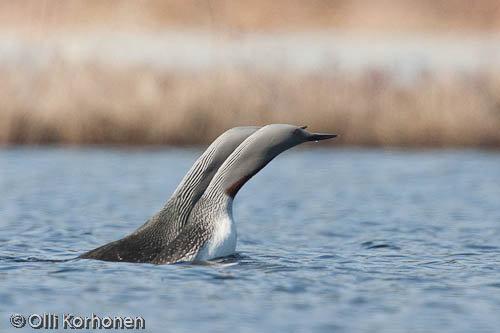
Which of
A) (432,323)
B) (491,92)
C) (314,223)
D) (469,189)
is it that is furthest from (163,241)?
(491,92)

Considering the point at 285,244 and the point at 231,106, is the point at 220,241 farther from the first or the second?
the point at 231,106

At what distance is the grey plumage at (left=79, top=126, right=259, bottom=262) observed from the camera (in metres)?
7.06

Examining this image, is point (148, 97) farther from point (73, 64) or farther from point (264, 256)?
point (264, 256)

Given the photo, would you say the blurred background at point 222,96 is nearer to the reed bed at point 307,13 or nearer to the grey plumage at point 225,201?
the grey plumage at point 225,201

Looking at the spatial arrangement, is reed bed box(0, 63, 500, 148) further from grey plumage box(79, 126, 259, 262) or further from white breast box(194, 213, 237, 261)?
white breast box(194, 213, 237, 261)

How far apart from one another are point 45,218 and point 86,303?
3.77 metres

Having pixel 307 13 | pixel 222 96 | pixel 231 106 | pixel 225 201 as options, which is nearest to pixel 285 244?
pixel 225 201

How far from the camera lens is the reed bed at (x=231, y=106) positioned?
15.1 m

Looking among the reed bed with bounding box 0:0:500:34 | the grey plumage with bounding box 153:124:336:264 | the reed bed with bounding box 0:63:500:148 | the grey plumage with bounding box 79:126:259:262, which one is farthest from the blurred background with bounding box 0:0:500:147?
the reed bed with bounding box 0:0:500:34

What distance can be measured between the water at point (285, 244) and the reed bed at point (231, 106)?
1.85ft

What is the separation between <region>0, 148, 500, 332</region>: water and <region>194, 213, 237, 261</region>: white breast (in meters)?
0.09

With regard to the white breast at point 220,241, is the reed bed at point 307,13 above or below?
above

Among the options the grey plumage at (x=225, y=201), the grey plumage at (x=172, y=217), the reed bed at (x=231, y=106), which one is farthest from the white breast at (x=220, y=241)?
the reed bed at (x=231, y=106)

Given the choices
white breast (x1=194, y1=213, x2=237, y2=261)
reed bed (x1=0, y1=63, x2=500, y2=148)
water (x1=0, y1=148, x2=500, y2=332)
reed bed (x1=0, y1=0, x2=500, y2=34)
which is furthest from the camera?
reed bed (x1=0, y1=0, x2=500, y2=34)
